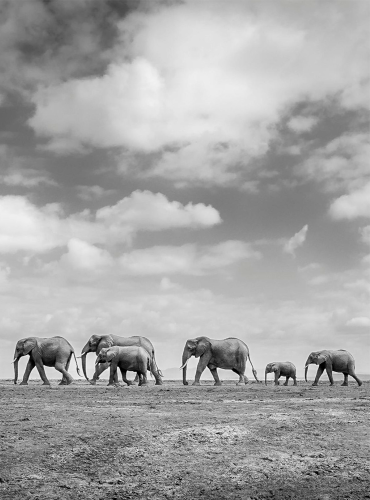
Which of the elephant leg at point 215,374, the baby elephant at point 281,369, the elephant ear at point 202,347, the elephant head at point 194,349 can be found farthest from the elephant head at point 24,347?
the baby elephant at point 281,369

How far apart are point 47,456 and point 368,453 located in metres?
6.37

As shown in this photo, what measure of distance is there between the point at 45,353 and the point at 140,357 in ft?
15.9

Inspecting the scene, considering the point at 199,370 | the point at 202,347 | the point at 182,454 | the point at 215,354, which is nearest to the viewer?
the point at 182,454

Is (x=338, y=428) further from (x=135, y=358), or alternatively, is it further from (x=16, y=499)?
(x=135, y=358)

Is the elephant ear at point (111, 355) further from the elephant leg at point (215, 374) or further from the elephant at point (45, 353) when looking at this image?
the elephant leg at point (215, 374)

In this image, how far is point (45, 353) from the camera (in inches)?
1264

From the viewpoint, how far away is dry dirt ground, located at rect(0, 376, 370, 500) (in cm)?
A: 1104

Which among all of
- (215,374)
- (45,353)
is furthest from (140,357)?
(215,374)

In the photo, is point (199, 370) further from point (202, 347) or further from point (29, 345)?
point (29, 345)

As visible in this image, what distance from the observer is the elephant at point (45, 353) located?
3183cm

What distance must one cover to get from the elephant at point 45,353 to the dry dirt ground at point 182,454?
49.7 feet

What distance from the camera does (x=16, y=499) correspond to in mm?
10312

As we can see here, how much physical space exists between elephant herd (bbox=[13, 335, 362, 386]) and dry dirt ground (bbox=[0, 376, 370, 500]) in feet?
47.9

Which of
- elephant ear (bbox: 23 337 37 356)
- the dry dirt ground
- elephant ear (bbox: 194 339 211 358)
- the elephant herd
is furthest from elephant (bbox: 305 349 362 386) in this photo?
the dry dirt ground
